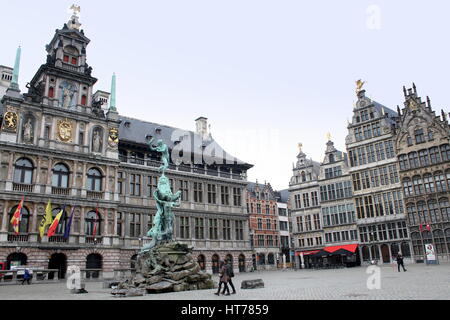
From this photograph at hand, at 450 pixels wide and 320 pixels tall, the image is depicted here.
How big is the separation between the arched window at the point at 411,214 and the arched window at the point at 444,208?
2.77m

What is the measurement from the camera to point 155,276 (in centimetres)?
1839

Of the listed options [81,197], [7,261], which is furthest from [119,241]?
[7,261]

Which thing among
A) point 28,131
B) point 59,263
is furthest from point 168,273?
point 28,131

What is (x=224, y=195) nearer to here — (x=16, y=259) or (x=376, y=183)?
(x=376, y=183)

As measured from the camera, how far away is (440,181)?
41.8m

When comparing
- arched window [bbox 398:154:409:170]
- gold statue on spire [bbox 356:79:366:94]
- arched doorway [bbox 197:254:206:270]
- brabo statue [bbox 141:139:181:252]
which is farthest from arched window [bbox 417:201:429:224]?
brabo statue [bbox 141:139:181:252]

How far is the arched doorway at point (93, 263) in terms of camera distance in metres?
33.9

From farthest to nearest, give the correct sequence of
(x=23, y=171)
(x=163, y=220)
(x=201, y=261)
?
1. (x=201, y=261)
2. (x=23, y=171)
3. (x=163, y=220)

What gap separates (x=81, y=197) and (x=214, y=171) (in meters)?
16.8

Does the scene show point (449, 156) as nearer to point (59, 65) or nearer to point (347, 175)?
point (347, 175)

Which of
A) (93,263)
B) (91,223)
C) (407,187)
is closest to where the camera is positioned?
(93,263)

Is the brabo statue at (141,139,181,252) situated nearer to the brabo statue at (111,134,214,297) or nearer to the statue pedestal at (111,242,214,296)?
the brabo statue at (111,134,214,297)

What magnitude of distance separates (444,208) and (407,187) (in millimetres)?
4508

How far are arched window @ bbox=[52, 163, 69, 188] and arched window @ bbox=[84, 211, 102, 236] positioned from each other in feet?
11.2
